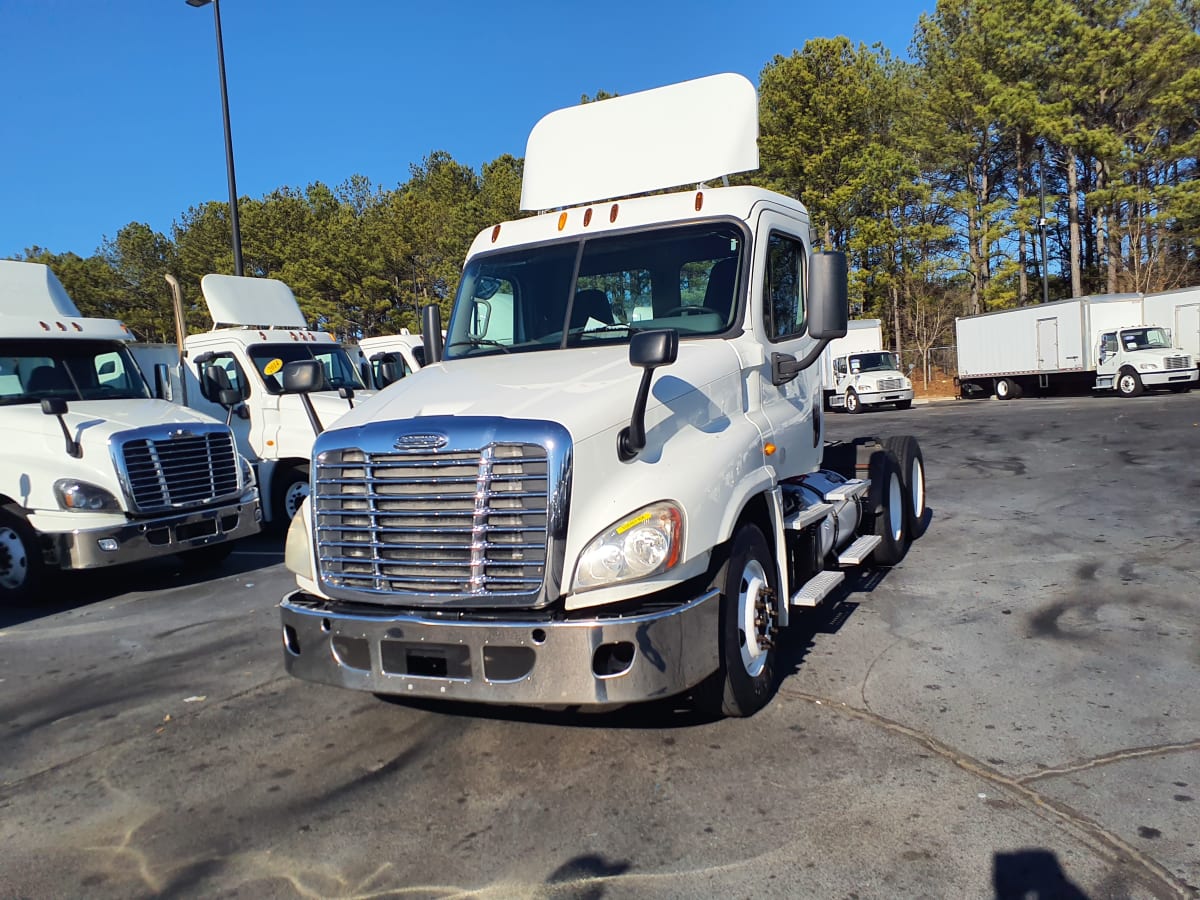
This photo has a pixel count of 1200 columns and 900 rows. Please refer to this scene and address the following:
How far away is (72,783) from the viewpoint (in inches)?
162

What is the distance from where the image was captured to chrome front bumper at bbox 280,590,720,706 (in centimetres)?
354

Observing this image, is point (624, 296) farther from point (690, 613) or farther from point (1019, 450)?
point (1019, 450)

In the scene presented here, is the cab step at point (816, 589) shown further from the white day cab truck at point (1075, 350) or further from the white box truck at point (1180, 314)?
the white box truck at point (1180, 314)

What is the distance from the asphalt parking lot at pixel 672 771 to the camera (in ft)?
10.3

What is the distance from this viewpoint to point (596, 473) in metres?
3.74

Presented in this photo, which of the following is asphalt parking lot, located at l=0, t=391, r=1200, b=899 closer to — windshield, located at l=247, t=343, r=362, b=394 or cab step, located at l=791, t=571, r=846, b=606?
cab step, located at l=791, t=571, r=846, b=606

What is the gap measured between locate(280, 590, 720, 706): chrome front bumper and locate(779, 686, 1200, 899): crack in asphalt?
3.28ft

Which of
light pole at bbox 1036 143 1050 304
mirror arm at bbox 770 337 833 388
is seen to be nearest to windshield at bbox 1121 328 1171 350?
light pole at bbox 1036 143 1050 304

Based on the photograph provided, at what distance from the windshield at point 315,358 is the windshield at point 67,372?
1971 mm

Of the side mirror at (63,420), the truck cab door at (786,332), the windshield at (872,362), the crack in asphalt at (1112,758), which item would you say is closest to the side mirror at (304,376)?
the truck cab door at (786,332)

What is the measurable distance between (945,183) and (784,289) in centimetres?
4203

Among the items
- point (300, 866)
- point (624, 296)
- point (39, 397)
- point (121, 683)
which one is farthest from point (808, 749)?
point (39, 397)

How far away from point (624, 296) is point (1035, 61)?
3720 cm

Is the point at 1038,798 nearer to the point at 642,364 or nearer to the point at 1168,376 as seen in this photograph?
the point at 642,364
